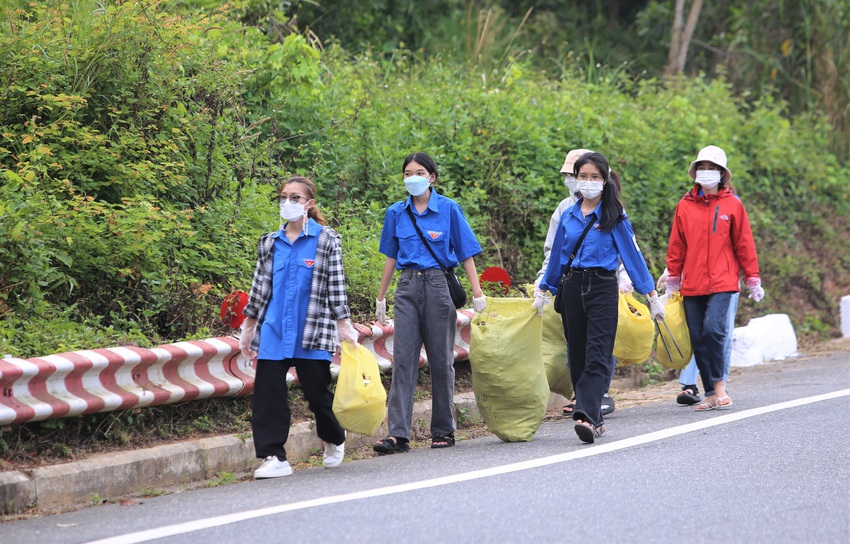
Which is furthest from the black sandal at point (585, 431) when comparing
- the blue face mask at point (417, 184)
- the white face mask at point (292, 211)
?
the white face mask at point (292, 211)

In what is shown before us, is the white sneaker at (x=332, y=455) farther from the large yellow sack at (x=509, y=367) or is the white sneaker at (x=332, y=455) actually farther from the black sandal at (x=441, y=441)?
the large yellow sack at (x=509, y=367)

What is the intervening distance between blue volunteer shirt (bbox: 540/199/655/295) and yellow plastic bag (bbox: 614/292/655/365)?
1.80 feet

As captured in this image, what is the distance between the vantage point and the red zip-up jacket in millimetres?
8781

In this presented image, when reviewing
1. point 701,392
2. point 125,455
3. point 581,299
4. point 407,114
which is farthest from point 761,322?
point 125,455

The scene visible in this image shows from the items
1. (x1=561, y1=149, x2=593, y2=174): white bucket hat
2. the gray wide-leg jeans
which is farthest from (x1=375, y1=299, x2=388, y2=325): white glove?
(x1=561, y1=149, x2=593, y2=174): white bucket hat

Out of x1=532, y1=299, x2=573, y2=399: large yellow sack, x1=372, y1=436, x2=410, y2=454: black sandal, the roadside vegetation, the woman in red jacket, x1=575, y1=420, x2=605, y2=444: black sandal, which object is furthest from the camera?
the woman in red jacket

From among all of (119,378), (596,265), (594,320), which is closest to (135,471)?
(119,378)

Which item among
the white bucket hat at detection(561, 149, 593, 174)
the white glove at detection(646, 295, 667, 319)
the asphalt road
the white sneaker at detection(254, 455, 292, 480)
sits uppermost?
the white bucket hat at detection(561, 149, 593, 174)

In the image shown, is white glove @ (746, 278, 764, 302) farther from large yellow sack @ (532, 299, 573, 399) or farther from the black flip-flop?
large yellow sack @ (532, 299, 573, 399)

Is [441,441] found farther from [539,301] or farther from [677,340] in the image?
[677,340]

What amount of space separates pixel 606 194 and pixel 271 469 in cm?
290

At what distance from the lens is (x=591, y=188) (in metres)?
7.61

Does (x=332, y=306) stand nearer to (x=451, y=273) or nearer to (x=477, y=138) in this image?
(x=451, y=273)

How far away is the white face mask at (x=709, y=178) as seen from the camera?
8805mm
